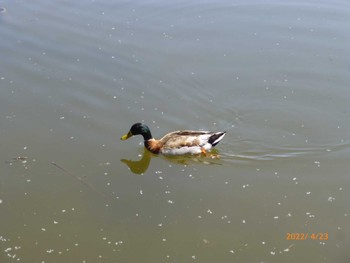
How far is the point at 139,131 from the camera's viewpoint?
1069 centimetres

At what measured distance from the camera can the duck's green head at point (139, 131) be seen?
10648 millimetres

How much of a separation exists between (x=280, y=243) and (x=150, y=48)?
7641mm

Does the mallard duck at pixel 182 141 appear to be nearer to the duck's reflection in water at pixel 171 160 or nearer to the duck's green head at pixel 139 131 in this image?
the duck's green head at pixel 139 131

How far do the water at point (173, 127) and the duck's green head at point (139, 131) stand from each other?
0.31 meters

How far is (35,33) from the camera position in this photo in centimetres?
1504

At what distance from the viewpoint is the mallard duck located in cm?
1040

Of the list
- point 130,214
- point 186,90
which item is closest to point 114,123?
point 186,90

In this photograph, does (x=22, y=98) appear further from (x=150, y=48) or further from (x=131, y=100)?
(x=150, y=48)

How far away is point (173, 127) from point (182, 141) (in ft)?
3.36
